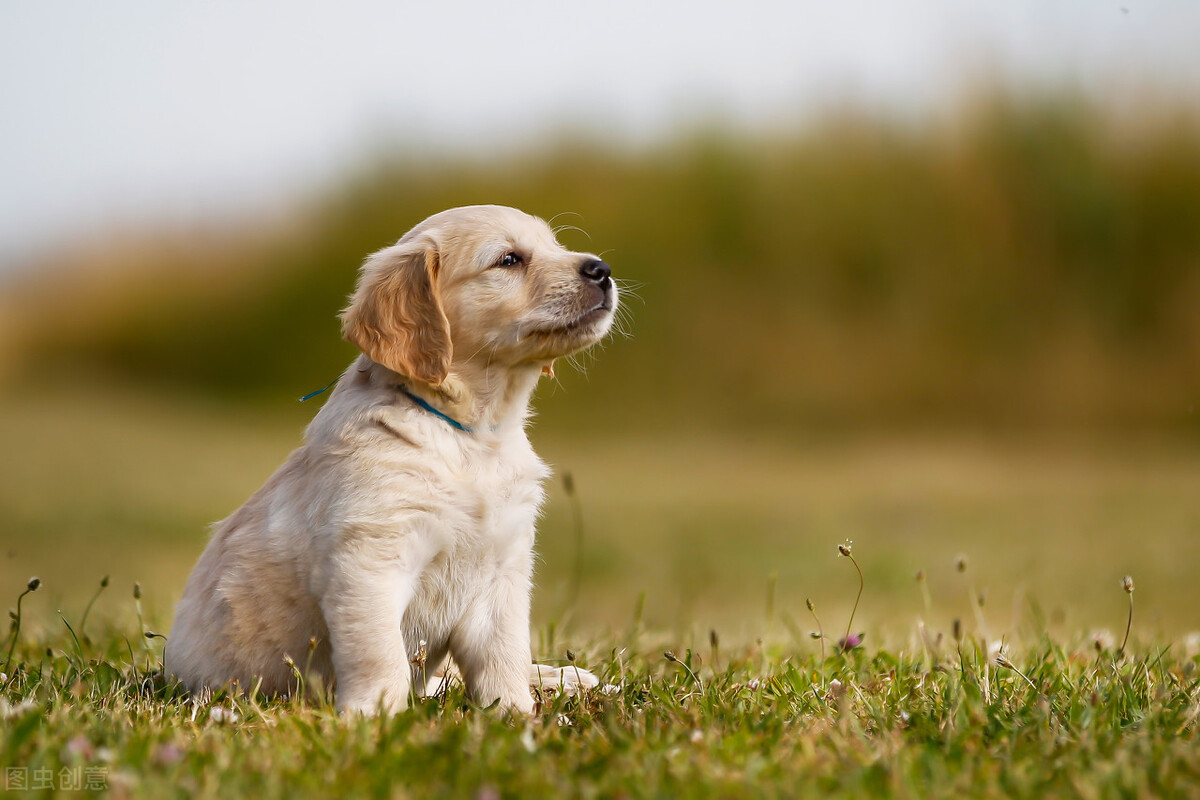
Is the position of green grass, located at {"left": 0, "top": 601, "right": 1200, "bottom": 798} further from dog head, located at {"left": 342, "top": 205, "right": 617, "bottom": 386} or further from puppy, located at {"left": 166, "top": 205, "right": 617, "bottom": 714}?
dog head, located at {"left": 342, "top": 205, "right": 617, "bottom": 386}

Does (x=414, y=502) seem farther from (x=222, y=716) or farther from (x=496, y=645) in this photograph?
(x=222, y=716)

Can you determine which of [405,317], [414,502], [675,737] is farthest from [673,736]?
[405,317]

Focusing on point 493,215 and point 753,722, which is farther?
point 493,215

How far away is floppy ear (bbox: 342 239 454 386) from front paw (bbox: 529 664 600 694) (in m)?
0.90

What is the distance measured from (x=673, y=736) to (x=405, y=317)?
1.31 m

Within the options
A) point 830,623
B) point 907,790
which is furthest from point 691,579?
point 907,790

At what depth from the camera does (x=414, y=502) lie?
279 centimetres

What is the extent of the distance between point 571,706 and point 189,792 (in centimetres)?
107

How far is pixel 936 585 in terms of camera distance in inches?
233

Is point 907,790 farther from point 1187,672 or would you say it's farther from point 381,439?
point 1187,672

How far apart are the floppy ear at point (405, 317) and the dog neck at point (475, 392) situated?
0.06 meters

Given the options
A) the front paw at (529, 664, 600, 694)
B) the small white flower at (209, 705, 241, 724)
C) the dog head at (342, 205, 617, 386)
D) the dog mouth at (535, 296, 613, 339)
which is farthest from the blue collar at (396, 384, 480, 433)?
the small white flower at (209, 705, 241, 724)

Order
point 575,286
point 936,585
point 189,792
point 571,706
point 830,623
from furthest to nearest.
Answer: point 936,585 < point 830,623 < point 575,286 < point 571,706 < point 189,792

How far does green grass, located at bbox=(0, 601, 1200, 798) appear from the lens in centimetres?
210
